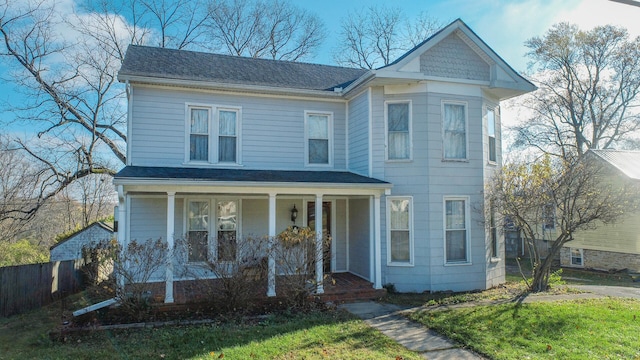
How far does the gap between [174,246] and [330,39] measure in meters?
23.0

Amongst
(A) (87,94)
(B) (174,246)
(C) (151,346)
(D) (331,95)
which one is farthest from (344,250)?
(A) (87,94)

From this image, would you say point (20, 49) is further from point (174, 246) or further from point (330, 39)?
point (330, 39)

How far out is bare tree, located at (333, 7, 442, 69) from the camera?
26.3 meters

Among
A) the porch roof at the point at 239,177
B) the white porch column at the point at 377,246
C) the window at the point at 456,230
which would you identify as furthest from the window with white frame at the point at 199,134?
the window at the point at 456,230

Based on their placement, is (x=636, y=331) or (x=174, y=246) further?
(x=174, y=246)

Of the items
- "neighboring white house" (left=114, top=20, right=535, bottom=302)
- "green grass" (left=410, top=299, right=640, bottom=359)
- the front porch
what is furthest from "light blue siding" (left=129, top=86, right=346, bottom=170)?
"green grass" (left=410, top=299, right=640, bottom=359)

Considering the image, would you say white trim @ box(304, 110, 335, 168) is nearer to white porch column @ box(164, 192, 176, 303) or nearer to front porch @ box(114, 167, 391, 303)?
front porch @ box(114, 167, 391, 303)

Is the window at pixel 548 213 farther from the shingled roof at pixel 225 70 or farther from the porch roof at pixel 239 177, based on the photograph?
the shingled roof at pixel 225 70

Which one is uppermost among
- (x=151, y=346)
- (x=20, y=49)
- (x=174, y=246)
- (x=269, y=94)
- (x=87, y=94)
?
(x=20, y=49)

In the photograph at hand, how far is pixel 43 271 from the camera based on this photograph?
935 centimetres

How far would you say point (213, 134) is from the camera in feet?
34.3

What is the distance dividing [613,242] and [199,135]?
59.6 feet

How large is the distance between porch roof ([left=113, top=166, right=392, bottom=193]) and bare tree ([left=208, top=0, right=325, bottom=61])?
16.6 m

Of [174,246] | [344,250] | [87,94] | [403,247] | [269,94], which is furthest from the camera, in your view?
[87,94]
